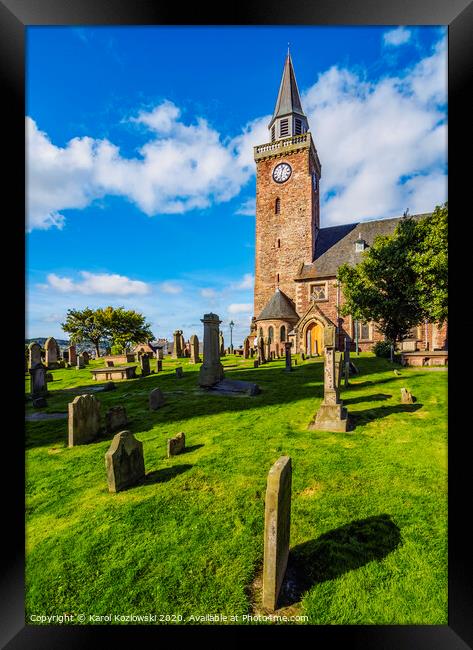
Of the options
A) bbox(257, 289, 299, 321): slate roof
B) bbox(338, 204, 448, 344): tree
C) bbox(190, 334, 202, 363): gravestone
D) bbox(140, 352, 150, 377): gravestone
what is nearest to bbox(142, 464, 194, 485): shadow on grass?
bbox(140, 352, 150, 377): gravestone

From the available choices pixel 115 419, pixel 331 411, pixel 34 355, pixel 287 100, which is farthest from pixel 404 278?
pixel 287 100

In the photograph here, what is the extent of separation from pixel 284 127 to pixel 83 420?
115 feet

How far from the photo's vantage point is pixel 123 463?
4250 millimetres

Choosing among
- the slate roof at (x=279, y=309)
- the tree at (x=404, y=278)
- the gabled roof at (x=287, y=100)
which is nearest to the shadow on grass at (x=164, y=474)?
the tree at (x=404, y=278)

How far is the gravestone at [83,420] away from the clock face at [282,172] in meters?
28.9

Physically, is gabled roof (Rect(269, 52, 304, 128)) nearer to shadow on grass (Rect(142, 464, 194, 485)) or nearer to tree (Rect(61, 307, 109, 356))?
tree (Rect(61, 307, 109, 356))

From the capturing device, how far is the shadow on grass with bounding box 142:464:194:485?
4.40 metres

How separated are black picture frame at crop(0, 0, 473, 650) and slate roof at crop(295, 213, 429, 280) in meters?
24.4

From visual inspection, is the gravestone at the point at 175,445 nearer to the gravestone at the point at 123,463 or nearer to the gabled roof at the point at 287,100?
the gravestone at the point at 123,463

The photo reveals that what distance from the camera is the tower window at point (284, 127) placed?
30562mm
